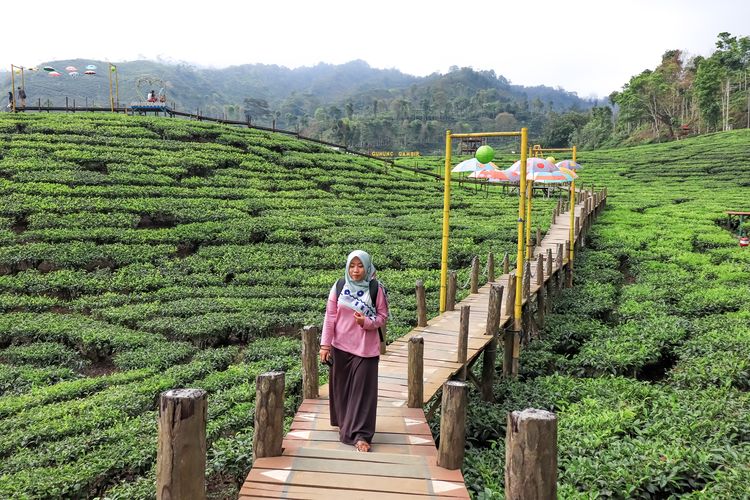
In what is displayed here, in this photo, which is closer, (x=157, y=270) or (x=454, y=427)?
(x=454, y=427)

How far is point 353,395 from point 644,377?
6.57 meters

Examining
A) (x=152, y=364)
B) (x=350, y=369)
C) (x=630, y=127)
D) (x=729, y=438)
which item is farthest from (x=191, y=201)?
(x=630, y=127)

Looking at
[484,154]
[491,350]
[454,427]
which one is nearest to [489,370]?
[491,350]

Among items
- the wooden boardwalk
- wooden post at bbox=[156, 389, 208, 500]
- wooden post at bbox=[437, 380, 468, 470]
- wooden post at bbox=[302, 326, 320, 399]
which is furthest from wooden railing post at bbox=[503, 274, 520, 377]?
wooden post at bbox=[156, 389, 208, 500]

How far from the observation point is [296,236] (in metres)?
17.4

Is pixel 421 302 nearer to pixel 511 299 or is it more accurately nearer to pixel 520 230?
pixel 511 299

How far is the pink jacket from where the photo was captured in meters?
4.93

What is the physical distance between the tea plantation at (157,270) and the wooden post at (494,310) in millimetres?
2531

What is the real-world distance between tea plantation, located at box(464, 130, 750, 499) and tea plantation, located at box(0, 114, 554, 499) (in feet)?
9.67

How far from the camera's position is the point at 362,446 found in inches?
184

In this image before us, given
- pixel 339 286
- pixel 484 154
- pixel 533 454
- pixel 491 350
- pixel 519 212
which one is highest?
pixel 484 154

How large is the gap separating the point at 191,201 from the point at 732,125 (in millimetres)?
59223

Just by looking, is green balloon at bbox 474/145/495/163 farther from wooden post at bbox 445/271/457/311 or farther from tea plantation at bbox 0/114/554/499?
tea plantation at bbox 0/114/554/499

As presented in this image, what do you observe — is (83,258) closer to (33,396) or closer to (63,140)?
(33,396)
